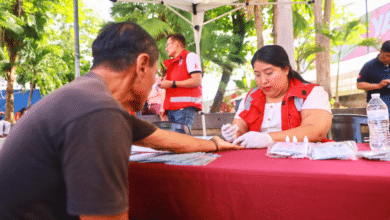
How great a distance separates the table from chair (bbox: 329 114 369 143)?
1.50 m

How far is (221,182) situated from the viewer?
1.03m

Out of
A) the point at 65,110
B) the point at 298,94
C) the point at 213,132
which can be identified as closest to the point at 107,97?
the point at 65,110

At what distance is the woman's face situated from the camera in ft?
6.81

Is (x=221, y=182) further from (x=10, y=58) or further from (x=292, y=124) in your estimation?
(x=10, y=58)

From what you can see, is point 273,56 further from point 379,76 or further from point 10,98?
point 10,98

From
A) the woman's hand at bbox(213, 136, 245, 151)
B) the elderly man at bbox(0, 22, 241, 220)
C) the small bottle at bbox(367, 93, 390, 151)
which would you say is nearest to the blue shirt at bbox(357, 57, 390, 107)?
the small bottle at bbox(367, 93, 390, 151)

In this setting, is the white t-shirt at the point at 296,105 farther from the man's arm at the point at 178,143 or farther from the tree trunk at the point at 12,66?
the tree trunk at the point at 12,66

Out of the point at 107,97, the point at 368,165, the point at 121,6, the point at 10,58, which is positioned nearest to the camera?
the point at 107,97

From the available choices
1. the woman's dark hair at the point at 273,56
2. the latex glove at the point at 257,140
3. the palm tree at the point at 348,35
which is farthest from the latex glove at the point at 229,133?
the palm tree at the point at 348,35

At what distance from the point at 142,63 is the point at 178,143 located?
586 mm

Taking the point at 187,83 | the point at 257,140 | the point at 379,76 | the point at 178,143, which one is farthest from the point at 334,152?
the point at 379,76

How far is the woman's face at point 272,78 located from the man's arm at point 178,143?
656mm

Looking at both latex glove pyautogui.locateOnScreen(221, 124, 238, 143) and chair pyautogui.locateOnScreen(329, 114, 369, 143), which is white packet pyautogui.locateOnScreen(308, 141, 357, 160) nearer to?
latex glove pyautogui.locateOnScreen(221, 124, 238, 143)

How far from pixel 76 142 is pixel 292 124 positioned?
1.59 meters
